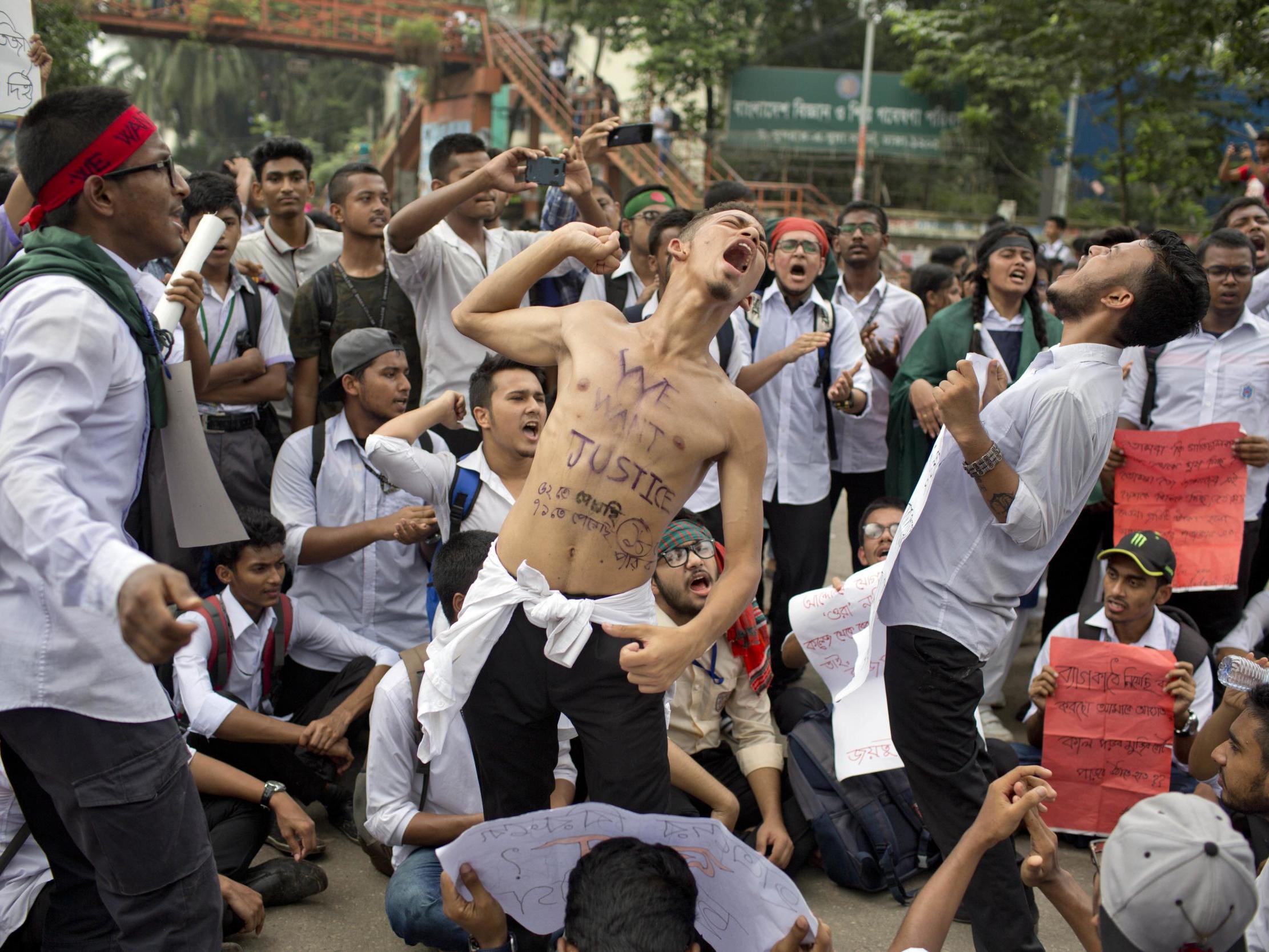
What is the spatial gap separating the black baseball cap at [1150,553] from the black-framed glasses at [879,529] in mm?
856

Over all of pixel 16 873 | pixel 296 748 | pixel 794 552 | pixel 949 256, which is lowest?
pixel 296 748

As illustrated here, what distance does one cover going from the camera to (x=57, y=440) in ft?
6.88

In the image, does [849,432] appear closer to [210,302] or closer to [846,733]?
[846,733]

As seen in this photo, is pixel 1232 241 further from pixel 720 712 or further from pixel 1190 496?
pixel 720 712

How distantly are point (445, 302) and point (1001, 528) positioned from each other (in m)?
2.79

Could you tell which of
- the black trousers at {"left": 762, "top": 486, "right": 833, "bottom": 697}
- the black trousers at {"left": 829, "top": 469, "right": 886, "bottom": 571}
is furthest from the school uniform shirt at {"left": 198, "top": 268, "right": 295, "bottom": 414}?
the black trousers at {"left": 829, "top": 469, "right": 886, "bottom": 571}

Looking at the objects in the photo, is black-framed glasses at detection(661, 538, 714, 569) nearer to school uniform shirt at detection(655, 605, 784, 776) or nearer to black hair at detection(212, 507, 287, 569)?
school uniform shirt at detection(655, 605, 784, 776)

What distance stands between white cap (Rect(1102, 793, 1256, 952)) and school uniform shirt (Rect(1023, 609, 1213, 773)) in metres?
2.60

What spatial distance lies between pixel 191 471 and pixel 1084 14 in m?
14.2

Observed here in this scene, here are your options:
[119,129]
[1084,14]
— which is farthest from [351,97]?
[119,129]

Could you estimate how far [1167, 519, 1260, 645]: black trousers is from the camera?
5.16m

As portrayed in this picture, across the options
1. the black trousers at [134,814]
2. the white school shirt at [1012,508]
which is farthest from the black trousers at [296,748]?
the white school shirt at [1012,508]

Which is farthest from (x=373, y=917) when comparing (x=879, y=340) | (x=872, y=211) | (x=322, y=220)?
(x=322, y=220)

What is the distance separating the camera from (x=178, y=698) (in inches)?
163
